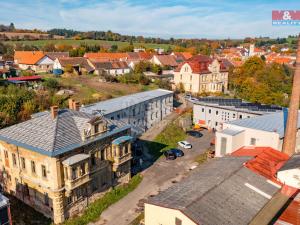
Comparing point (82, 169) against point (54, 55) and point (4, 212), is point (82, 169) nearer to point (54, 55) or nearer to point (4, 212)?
point (4, 212)

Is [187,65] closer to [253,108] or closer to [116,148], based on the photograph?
[253,108]

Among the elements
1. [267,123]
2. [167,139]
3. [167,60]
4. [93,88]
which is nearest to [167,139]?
[167,139]

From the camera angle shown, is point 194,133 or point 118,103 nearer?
point 118,103

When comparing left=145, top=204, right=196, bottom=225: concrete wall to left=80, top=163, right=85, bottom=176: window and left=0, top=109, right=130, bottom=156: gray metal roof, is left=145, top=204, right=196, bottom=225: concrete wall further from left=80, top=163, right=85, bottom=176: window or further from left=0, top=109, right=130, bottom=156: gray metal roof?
left=0, top=109, right=130, bottom=156: gray metal roof

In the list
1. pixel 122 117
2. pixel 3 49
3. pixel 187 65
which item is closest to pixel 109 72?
pixel 187 65

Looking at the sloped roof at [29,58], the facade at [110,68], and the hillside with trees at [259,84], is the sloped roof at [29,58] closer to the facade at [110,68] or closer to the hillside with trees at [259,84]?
the facade at [110,68]

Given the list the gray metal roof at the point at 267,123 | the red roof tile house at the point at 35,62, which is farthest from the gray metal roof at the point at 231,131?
the red roof tile house at the point at 35,62
